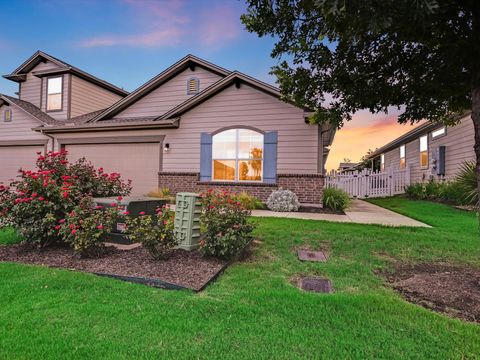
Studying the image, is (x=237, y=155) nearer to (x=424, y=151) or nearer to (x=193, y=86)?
(x=193, y=86)

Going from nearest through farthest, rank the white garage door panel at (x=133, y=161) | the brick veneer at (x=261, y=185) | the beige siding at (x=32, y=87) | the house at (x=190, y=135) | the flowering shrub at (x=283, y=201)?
the flowering shrub at (x=283, y=201) → the brick veneer at (x=261, y=185) → the house at (x=190, y=135) → the white garage door panel at (x=133, y=161) → the beige siding at (x=32, y=87)

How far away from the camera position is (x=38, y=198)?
183 inches

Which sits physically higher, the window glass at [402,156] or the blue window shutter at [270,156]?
the window glass at [402,156]

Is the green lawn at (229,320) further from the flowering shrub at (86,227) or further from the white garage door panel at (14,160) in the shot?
the white garage door panel at (14,160)

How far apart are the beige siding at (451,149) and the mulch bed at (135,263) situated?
12254 millimetres

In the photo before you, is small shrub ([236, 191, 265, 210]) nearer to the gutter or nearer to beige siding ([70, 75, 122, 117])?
the gutter

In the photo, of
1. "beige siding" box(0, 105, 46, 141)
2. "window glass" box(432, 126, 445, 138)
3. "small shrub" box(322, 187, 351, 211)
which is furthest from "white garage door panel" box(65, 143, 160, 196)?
"window glass" box(432, 126, 445, 138)

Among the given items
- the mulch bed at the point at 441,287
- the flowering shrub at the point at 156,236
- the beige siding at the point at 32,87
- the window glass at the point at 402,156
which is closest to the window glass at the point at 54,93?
the beige siding at the point at 32,87

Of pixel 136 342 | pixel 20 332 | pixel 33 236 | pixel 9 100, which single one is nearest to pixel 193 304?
pixel 136 342

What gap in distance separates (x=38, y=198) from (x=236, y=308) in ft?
12.2

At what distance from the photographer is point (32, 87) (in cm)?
1644

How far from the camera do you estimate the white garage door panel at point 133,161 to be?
1205 centimetres

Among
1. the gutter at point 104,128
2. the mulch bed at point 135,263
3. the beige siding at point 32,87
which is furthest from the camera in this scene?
the beige siding at point 32,87

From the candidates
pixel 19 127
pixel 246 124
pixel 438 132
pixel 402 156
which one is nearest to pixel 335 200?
pixel 246 124
